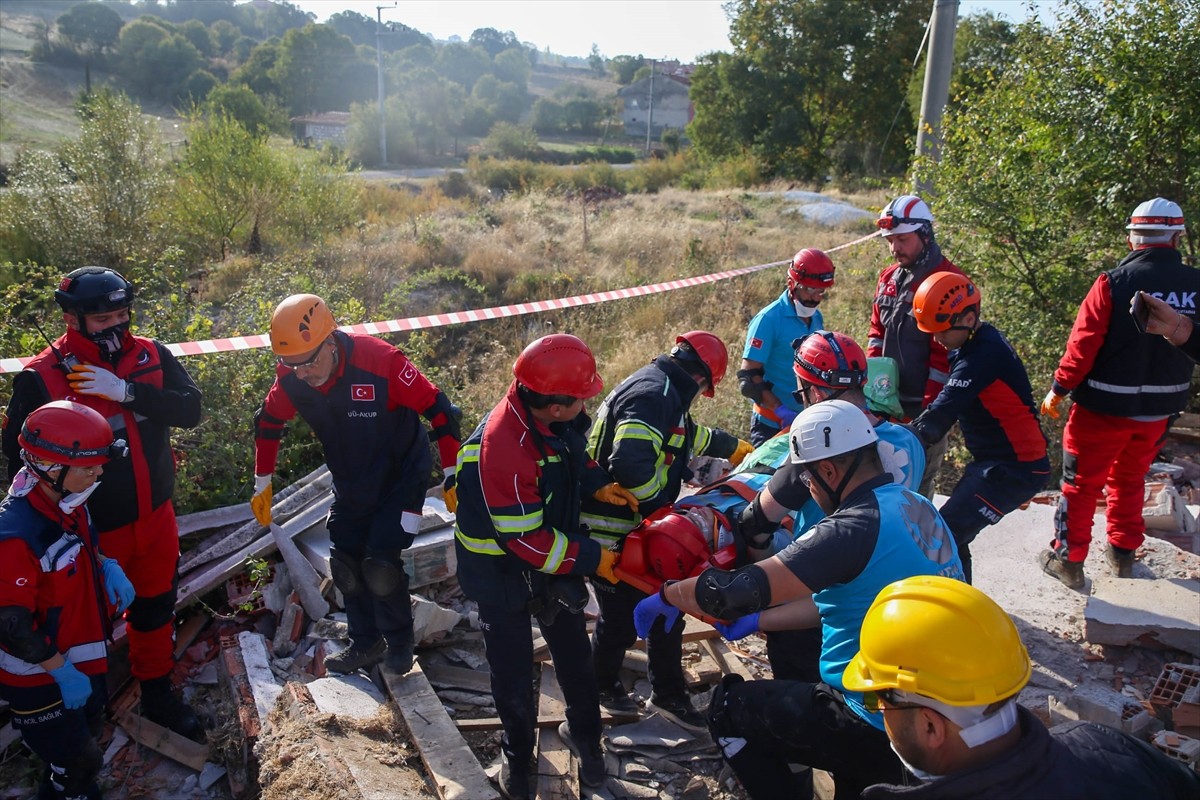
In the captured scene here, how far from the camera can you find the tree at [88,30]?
67688mm

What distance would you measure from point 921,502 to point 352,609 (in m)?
2.89

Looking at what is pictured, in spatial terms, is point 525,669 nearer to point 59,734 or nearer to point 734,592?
point 734,592

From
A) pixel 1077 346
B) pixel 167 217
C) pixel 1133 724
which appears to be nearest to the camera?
pixel 1133 724

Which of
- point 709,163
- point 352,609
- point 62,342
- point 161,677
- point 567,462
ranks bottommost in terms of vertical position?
point 161,677

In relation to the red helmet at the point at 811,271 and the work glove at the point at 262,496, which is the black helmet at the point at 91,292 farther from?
the red helmet at the point at 811,271

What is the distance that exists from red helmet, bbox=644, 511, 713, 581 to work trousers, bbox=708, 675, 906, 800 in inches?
18.3

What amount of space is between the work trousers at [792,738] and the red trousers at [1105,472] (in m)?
2.91

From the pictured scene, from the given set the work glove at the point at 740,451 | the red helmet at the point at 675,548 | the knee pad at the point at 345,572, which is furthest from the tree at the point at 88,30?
the red helmet at the point at 675,548

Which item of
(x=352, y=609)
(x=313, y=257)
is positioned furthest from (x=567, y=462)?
(x=313, y=257)

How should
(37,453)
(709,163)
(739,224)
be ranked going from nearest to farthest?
(37,453) → (739,224) → (709,163)

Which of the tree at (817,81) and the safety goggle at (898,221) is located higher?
the tree at (817,81)

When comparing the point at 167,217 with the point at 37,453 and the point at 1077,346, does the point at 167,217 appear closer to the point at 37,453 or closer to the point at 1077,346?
the point at 37,453

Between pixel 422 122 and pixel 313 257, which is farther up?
pixel 422 122

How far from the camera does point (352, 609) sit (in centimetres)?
419
